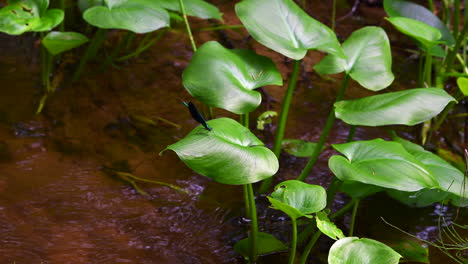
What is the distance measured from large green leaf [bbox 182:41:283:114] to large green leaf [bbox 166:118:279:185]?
0.20 meters

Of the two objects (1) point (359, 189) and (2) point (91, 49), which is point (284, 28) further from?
(2) point (91, 49)

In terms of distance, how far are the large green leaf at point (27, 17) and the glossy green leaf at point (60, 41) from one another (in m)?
0.08

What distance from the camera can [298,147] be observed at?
80.7 inches

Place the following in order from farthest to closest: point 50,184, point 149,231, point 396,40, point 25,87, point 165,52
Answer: point 396,40, point 165,52, point 25,87, point 50,184, point 149,231

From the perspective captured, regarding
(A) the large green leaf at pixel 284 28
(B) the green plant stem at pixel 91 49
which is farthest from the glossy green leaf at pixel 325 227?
(B) the green plant stem at pixel 91 49

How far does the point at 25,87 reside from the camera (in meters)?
2.14

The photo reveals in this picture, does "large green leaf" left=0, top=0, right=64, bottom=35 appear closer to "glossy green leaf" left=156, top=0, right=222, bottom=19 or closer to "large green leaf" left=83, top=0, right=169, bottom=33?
"large green leaf" left=83, top=0, right=169, bottom=33

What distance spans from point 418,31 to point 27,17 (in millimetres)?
1344

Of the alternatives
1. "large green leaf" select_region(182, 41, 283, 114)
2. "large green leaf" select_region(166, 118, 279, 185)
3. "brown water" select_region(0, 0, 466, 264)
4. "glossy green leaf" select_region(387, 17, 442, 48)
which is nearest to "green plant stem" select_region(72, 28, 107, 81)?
"brown water" select_region(0, 0, 466, 264)

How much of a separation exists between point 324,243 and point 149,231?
557 millimetres

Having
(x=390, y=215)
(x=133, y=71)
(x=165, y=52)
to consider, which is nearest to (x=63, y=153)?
(x=133, y=71)

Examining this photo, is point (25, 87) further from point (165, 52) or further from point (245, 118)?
point (245, 118)

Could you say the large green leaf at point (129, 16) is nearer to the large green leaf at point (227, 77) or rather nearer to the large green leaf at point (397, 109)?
the large green leaf at point (227, 77)

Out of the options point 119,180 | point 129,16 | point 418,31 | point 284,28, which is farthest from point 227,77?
point 418,31
